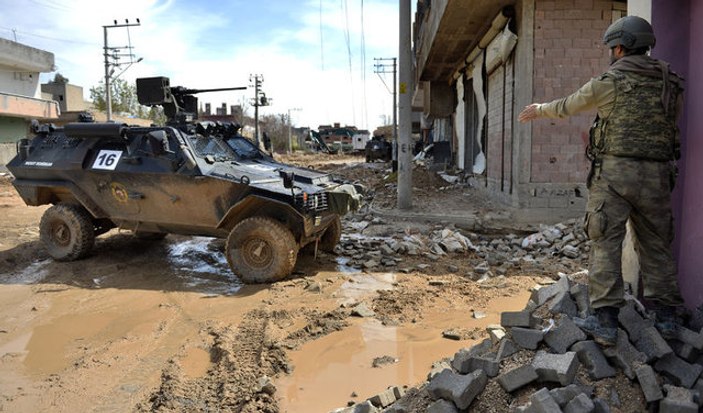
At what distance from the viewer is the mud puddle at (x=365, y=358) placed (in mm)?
3365

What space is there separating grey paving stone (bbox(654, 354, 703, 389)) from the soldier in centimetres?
20

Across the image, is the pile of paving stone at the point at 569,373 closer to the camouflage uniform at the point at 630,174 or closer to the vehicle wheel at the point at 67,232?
the camouflage uniform at the point at 630,174

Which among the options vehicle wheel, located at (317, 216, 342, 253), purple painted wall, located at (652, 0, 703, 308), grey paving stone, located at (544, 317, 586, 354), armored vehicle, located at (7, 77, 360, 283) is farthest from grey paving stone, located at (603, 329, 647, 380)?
vehicle wheel, located at (317, 216, 342, 253)

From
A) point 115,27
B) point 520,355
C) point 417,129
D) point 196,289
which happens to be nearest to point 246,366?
point 520,355

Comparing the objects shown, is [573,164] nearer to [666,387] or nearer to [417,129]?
[666,387]

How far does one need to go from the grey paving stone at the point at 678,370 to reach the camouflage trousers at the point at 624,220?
340mm

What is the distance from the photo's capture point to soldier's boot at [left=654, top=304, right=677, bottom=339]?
281cm

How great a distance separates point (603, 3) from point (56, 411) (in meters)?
8.58

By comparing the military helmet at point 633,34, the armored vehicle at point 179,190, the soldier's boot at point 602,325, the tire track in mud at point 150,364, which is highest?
the military helmet at point 633,34

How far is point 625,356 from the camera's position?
267 centimetres

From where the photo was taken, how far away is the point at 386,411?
277 centimetres

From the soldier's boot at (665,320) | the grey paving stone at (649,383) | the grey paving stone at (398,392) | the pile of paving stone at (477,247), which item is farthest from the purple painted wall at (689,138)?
the pile of paving stone at (477,247)

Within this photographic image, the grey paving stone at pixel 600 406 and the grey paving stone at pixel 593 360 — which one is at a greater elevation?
the grey paving stone at pixel 593 360

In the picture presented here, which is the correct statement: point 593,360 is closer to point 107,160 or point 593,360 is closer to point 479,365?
point 479,365
